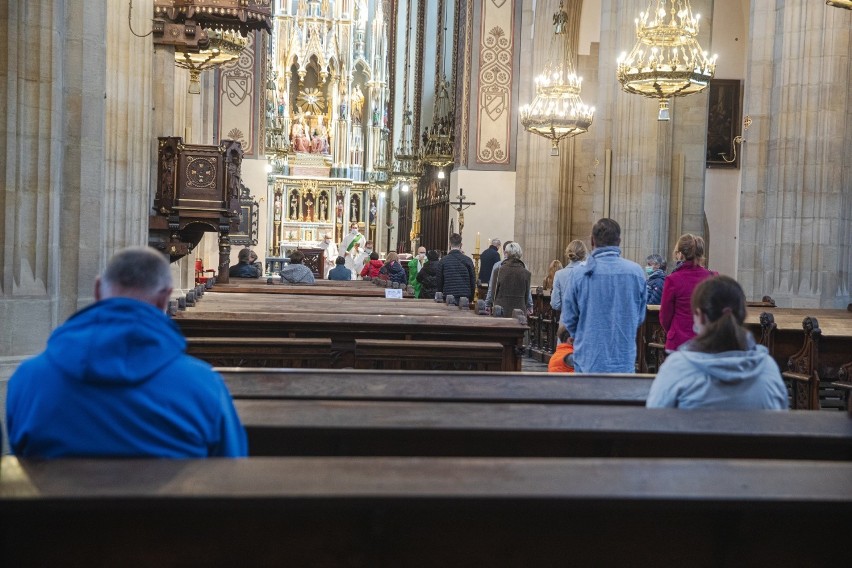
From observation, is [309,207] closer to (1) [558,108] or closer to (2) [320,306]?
(1) [558,108]

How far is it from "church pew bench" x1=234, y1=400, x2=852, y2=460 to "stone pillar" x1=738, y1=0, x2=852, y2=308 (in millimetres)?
9950

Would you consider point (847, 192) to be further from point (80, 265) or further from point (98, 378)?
point (98, 378)

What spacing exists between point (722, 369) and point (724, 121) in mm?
19475

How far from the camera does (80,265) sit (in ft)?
27.8

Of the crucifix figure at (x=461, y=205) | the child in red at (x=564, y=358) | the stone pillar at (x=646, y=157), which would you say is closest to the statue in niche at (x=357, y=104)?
the crucifix figure at (x=461, y=205)

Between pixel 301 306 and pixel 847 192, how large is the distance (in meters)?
7.18

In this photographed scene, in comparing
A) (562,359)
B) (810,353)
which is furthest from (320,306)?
(810,353)

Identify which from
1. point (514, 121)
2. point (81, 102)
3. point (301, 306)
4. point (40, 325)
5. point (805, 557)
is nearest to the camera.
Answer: point (805, 557)

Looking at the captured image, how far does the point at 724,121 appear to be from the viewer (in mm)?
22188

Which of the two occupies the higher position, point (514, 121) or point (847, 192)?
point (514, 121)

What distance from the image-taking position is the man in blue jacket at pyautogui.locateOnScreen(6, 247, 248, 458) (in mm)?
2641

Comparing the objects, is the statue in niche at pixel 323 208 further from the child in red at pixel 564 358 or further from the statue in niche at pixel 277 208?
the child in red at pixel 564 358

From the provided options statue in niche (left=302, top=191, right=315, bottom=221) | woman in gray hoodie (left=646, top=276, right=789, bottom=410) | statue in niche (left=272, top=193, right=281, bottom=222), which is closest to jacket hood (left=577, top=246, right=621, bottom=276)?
woman in gray hoodie (left=646, top=276, right=789, bottom=410)

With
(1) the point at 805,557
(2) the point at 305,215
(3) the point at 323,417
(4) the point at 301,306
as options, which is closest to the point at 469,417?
(3) the point at 323,417
